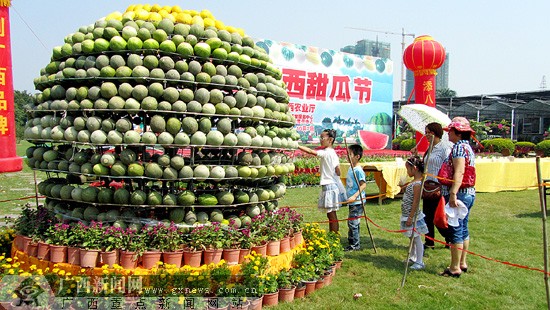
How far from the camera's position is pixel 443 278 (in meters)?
6.22

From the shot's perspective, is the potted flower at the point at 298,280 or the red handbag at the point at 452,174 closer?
the potted flower at the point at 298,280

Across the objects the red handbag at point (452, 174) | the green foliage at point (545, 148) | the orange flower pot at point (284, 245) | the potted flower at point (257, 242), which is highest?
the red handbag at point (452, 174)

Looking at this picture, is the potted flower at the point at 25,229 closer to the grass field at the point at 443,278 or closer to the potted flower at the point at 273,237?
the potted flower at the point at 273,237

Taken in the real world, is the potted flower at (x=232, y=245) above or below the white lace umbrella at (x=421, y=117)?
below

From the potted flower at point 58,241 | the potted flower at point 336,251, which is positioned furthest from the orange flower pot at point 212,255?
the potted flower at point 336,251

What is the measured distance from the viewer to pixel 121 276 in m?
4.88

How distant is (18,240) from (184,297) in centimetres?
310

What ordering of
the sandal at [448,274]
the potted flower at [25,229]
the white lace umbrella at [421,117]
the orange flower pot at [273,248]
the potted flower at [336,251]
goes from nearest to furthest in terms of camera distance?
1. the orange flower pot at [273,248]
2. the potted flower at [25,229]
3. the sandal at [448,274]
4. the potted flower at [336,251]
5. the white lace umbrella at [421,117]

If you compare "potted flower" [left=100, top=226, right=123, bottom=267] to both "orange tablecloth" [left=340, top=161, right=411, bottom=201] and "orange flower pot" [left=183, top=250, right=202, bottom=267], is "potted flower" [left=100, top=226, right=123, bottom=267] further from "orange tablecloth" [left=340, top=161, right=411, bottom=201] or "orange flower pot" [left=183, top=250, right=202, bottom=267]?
"orange tablecloth" [left=340, top=161, right=411, bottom=201]

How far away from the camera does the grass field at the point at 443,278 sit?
5329 mm

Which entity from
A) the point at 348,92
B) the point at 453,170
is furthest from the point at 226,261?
the point at 348,92

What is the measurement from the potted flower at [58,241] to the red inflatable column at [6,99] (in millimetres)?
4567

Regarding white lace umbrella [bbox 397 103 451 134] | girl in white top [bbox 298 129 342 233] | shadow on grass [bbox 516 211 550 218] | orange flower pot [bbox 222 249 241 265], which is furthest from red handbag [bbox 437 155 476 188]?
shadow on grass [bbox 516 211 550 218]

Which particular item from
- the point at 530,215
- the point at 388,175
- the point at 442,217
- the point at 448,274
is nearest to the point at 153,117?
the point at 442,217
